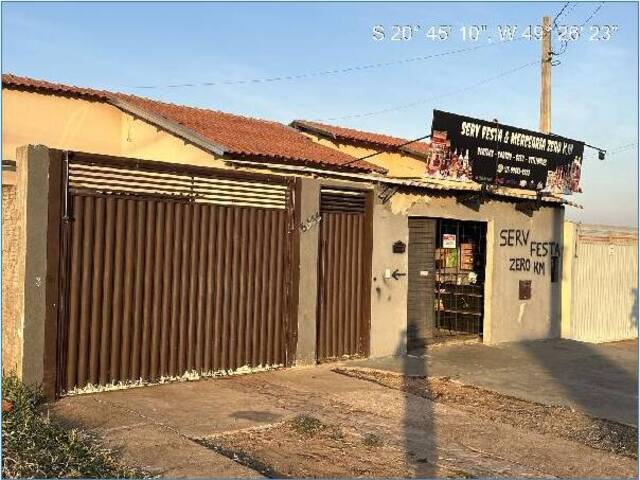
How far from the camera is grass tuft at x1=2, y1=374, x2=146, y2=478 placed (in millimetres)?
5074

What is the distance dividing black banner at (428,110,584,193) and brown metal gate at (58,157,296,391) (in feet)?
10.2

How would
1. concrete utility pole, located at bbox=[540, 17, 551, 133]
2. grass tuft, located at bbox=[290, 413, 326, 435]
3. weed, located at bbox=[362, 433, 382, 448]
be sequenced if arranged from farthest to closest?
concrete utility pole, located at bbox=[540, 17, 551, 133]
grass tuft, located at bbox=[290, 413, 326, 435]
weed, located at bbox=[362, 433, 382, 448]

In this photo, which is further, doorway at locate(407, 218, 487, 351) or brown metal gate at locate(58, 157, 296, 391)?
doorway at locate(407, 218, 487, 351)

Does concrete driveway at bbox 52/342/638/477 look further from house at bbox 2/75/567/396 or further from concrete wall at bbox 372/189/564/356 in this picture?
concrete wall at bbox 372/189/564/356

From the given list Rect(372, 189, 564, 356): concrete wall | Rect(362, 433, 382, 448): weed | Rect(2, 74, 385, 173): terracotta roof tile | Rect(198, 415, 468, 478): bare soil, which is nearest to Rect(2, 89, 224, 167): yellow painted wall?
Rect(2, 74, 385, 173): terracotta roof tile

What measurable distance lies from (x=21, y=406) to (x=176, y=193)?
10.0ft

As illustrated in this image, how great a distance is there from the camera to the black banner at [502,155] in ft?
38.2

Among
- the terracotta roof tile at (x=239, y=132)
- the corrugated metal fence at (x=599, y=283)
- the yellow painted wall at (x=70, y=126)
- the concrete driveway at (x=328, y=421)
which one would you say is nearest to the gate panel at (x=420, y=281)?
the terracotta roof tile at (x=239, y=132)

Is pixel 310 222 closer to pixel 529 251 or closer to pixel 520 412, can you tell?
pixel 520 412

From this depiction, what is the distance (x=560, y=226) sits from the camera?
49.4ft

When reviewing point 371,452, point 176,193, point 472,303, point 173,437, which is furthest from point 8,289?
point 472,303

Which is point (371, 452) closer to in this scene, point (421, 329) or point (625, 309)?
point (421, 329)

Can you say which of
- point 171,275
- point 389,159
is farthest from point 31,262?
point 389,159

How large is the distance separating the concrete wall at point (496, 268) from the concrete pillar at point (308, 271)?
1.30 m
